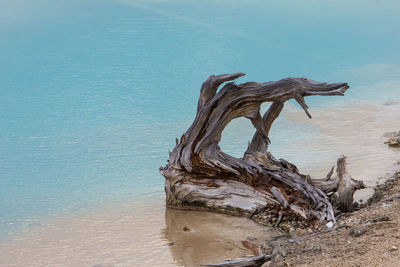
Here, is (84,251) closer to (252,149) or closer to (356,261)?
(252,149)

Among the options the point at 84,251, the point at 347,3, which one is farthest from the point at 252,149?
the point at 347,3

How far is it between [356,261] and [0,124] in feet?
26.6

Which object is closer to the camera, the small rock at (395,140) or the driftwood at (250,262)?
the driftwood at (250,262)

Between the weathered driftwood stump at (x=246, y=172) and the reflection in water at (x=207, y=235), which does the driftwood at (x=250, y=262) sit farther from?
the weathered driftwood stump at (x=246, y=172)

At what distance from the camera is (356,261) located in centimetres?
425

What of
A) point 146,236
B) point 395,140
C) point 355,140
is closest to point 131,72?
point 355,140

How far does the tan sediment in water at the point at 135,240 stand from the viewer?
224 inches

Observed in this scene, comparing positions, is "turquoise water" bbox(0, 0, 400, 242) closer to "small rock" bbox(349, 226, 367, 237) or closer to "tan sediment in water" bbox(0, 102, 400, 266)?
"tan sediment in water" bbox(0, 102, 400, 266)

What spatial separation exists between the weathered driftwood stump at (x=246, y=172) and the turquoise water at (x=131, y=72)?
824 millimetres

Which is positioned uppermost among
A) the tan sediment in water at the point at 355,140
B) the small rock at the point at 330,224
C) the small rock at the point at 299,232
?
the tan sediment in water at the point at 355,140

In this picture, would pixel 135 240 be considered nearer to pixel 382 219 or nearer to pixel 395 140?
pixel 382 219

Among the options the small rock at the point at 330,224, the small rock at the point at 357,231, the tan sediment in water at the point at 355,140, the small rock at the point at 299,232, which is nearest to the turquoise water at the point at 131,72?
the tan sediment in water at the point at 355,140

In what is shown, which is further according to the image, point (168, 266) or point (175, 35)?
point (175, 35)

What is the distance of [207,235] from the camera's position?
6.04m
